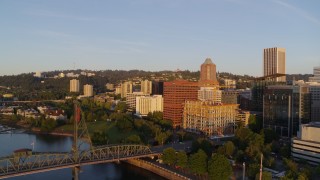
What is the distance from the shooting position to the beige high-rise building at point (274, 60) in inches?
1882

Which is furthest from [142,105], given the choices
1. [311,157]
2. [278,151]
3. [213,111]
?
[311,157]

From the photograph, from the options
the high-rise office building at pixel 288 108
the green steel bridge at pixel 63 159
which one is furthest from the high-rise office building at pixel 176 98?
the green steel bridge at pixel 63 159

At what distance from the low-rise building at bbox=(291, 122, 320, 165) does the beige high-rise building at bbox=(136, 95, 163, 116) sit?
21571mm

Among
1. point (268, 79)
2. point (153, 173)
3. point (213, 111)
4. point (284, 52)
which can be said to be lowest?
point (153, 173)

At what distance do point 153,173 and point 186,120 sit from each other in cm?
1233

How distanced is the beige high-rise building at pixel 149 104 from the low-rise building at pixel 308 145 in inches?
849

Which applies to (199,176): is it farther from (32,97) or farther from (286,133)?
(32,97)

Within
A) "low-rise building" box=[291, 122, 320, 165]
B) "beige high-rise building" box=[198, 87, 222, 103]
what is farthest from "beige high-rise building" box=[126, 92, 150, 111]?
"low-rise building" box=[291, 122, 320, 165]

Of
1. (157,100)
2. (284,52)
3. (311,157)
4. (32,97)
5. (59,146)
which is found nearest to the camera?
(311,157)

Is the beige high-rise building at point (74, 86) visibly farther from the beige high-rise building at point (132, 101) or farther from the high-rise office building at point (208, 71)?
the beige high-rise building at point (132, 101)

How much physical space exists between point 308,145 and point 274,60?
3195 cm

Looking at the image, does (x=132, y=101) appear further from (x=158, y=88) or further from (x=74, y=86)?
(x=74, y=86)

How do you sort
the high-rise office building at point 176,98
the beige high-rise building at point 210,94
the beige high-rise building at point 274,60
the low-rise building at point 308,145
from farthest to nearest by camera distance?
the beige high-rise building at point 274,60
the beige high-rise building at point 210,94
the high-rise office building at point 176,98
the low-rise building at point 308,145

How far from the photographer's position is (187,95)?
105 feet
